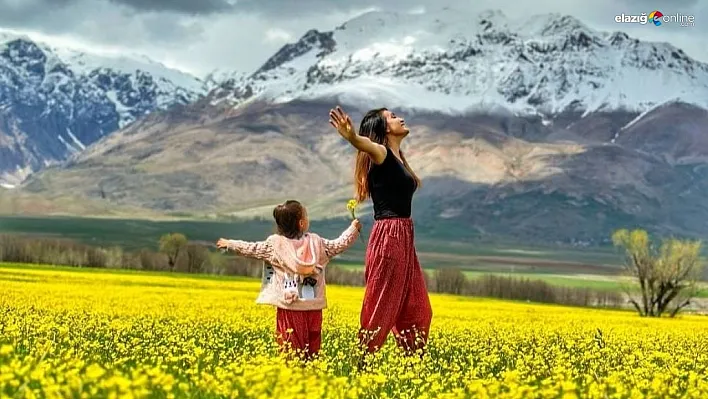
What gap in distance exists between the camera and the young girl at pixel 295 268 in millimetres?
12945

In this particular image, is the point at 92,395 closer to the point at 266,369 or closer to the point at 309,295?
the point at 266,369

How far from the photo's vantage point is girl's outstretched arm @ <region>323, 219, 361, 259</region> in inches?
519

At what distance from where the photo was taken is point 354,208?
512 inches

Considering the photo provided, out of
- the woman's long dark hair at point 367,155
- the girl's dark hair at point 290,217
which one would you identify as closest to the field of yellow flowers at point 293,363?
the girl's dark hair at point 290,217

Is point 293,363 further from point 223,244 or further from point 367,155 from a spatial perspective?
point 367,155

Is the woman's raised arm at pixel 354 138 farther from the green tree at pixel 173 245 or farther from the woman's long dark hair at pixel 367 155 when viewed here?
the green tree at pixel 173 245

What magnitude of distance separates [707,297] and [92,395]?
151345 millimetres

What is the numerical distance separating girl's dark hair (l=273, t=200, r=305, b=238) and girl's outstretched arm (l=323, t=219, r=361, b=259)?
393 millimetres

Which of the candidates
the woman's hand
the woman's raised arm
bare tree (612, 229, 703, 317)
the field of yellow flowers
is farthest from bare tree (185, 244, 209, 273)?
the woman's hand

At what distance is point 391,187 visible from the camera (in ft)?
43.5

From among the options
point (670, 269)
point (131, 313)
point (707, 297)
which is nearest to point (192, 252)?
point (670, 269)

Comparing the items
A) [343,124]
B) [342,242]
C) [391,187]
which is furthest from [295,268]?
[343,124]

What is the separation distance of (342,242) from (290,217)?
0.76 meters

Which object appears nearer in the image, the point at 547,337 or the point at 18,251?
the point at 547,337
